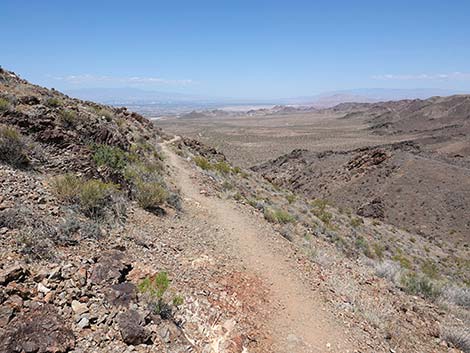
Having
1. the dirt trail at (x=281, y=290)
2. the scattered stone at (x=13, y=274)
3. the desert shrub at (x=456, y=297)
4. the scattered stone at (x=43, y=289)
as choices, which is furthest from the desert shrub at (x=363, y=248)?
the scattered stone at (x=13, y=274)

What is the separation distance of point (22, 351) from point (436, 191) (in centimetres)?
3269

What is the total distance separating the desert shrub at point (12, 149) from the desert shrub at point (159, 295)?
4533mm

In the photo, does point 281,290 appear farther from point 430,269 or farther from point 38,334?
point 430,269

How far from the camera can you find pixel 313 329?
631cm

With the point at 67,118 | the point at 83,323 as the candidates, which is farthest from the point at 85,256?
the point at 67,118

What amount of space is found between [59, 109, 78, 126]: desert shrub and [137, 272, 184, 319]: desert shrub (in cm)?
737

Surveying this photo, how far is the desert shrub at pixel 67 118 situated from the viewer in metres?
11.0

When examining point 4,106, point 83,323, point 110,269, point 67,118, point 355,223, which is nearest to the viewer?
point 83,323

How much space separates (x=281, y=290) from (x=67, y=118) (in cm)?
831

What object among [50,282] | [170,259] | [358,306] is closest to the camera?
[50,282]

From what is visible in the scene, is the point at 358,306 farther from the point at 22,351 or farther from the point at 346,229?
the point at 346,229

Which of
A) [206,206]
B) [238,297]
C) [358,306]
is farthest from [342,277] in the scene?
[206,206]

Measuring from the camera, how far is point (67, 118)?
1115 centimetres

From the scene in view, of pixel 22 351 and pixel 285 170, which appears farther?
pixel 285 170
